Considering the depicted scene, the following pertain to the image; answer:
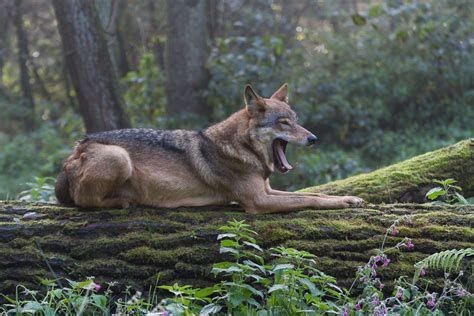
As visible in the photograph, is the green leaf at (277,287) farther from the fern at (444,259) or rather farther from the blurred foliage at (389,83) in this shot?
the blurred foliage at (389,83)

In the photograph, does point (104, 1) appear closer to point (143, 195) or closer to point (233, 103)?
point (233, 103)

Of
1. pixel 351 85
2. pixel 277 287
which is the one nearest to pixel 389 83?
pixel 351 85

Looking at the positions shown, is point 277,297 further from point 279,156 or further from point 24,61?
point 24,61

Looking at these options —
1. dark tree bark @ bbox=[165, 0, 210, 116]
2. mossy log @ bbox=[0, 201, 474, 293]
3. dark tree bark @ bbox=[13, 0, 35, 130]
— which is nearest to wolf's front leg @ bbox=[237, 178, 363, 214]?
mossy log @ bbox=[0, 201, 474, 293]

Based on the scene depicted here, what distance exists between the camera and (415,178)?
23.2 feet

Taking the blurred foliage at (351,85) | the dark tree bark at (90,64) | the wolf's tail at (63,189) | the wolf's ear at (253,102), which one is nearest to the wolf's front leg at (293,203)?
the wolf's ear at (253,102)

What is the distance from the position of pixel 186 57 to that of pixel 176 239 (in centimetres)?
912

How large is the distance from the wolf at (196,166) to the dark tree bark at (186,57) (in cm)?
733

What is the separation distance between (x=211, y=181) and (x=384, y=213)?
169cm

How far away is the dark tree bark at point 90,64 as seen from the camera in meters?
10.2

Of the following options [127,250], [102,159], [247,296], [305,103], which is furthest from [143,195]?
[305,103]

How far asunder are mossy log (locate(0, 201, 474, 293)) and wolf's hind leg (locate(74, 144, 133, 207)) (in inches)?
6.5

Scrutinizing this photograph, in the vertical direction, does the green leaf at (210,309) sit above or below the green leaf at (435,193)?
below

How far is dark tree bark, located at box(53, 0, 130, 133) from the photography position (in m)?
10.2
